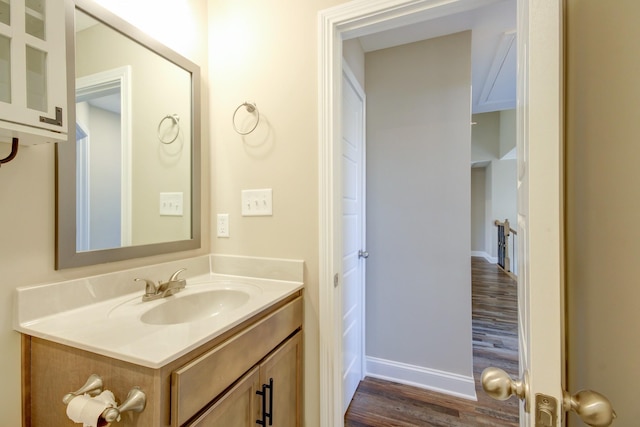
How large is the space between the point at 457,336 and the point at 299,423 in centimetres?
126

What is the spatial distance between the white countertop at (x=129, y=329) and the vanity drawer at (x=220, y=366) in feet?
0.18

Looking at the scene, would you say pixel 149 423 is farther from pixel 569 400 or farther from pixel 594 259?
pixel 594 259

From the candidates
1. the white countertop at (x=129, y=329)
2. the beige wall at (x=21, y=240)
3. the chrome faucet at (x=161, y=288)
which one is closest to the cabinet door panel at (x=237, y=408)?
the white countertop at (x=129, y=329)

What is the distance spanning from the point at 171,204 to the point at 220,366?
2.86ft

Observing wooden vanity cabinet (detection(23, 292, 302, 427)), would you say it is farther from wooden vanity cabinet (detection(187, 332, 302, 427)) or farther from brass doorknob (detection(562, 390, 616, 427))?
brass doorknob (detection(562, 390, 616, 427))

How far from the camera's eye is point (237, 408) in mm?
906

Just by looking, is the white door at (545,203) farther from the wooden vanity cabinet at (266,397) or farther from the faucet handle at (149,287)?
the faucet handle at (149,287)

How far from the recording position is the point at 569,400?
1.48 ft

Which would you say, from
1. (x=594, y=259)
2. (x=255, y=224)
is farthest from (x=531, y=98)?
(x=255, y=224)

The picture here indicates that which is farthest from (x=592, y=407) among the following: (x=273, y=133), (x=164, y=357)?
(x=273, y=133)

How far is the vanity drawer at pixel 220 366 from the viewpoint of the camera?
2.30 ft

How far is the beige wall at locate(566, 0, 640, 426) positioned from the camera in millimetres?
484

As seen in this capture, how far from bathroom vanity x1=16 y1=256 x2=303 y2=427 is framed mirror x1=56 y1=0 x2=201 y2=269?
0.65 feet

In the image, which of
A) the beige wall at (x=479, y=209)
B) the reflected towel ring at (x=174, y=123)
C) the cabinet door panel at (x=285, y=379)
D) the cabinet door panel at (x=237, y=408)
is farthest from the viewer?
the beige wall at (x=479, y=209)
